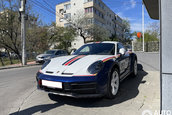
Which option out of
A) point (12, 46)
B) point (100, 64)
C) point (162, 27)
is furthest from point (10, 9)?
point (162, 27)

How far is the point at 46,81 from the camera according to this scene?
2.77m

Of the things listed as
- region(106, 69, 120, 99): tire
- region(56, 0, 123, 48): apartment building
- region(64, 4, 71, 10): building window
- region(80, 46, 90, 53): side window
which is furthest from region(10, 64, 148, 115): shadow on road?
region(64, 4, 71, 10): building window

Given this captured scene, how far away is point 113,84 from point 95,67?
2.42ft

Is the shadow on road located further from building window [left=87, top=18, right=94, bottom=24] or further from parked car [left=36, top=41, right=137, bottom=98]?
building window [left=87, top=18, right=94, bottom=24]

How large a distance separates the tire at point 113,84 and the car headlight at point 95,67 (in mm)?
379

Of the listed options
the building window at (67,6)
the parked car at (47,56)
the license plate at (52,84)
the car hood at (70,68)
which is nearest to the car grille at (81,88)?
the license plate at (52,84)

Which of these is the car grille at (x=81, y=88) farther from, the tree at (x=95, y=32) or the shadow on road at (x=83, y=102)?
the tree at (x=95, y=32)

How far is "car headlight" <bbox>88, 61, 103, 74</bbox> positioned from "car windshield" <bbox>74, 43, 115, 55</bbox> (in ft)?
3.34

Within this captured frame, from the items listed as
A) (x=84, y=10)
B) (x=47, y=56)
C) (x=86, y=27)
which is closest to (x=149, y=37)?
(x=86, y=27)

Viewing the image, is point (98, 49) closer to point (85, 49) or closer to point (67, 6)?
point (85, 49)

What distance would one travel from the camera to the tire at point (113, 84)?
9.29 feet

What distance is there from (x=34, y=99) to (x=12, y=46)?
15922mm

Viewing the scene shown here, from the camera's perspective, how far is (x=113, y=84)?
10.1 ft

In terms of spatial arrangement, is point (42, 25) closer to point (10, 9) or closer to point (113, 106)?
point (10, 9)
